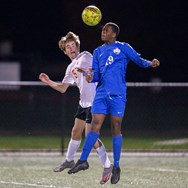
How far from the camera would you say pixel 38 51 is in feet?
145

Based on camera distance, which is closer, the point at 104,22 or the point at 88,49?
the point at 104,22

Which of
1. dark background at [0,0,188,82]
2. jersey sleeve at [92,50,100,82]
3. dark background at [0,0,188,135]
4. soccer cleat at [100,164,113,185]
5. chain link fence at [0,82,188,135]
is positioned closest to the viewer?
jersey sleeve at [92,50,100,82]

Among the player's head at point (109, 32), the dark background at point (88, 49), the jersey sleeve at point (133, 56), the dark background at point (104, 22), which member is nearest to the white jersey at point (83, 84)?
the player's head at point (109, 32)

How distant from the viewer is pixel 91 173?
48.8ft

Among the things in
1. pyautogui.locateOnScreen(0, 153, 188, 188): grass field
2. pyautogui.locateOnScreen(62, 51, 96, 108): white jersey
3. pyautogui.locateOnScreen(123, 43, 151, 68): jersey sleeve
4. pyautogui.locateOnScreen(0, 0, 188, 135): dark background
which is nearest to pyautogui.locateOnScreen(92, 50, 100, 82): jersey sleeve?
pyautogui.locateOnScreen(123, 43, 151, 68): jersey sleeve

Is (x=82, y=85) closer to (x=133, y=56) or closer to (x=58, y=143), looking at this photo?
(x=133, y=56)

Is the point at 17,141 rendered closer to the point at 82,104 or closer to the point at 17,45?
the point at 82,104

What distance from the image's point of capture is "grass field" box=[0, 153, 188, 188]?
524 inches

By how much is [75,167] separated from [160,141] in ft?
28.8

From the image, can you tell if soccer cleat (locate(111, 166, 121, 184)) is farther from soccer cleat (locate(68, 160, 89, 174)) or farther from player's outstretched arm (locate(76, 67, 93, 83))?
player's outstretched arm (locate(76, 67, 93, 83))

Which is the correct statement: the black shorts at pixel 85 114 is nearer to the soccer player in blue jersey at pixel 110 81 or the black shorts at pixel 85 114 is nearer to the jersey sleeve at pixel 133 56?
the soccer player in blue jersey at pixel 110 81

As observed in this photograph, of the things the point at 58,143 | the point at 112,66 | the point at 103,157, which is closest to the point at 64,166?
the point at 103,157

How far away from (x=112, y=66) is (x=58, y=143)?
30.7ft

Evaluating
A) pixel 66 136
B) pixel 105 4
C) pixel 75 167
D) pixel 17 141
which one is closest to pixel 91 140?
pixel 75 167
